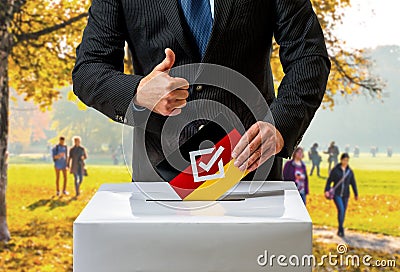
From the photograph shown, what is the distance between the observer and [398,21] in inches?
159

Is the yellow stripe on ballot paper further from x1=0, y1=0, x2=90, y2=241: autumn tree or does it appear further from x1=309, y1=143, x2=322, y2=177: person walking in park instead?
x1=0, y1=0, x2=90, y2=241: autumn tree

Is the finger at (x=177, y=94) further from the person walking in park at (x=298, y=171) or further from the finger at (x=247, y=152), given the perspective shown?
the person walking in park at (x=298, y=171)

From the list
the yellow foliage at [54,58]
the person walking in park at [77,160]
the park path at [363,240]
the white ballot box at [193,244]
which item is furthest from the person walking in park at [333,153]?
the white ballot box at [193,244]

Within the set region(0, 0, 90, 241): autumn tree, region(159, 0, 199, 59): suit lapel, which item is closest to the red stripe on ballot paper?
region(159, 0, 199, 59): suit lapel

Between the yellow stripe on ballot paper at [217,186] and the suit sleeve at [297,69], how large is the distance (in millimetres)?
175

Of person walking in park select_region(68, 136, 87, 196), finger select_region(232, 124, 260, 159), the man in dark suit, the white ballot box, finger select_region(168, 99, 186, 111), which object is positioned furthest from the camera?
person walking in park select_region(68, 136, 87, 196)

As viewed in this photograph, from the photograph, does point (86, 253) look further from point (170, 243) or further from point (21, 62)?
point (21, 62)

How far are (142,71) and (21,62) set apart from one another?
2.93 meters

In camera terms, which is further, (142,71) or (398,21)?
(398,21)

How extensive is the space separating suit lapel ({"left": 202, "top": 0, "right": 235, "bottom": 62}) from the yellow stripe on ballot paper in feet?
1.19

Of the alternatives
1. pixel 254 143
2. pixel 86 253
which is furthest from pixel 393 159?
pixel 86 253

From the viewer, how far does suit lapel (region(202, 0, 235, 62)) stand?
4.41 feet

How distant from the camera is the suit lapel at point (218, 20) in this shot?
134cm

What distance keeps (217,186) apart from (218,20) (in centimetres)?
41
